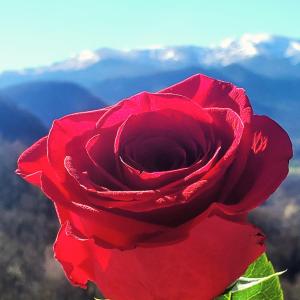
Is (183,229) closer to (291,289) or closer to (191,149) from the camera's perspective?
(191,149)

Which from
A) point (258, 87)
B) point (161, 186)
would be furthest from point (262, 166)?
point (258, 87)

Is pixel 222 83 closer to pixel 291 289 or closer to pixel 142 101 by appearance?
pixel 142 101

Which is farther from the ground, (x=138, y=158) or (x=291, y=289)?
(x=138, y=158)

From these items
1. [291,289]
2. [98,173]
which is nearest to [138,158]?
[98,173]

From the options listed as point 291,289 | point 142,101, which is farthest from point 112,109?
point 291,289

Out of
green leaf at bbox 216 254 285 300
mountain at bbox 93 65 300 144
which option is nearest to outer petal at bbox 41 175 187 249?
green leaf at bbox 216 254 285 300

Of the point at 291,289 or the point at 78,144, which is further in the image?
the point at 291,289

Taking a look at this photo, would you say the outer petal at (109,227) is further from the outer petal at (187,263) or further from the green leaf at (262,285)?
the green leaf at (262,285)
